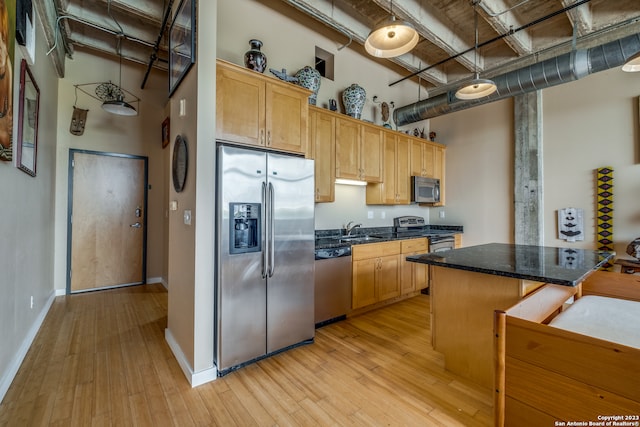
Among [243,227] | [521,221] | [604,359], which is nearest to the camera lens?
[604,359]

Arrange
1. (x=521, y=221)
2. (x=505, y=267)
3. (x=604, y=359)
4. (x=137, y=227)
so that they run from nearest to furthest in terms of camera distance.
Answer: (x=604, y=359) < (x=505, y=267) < (x=521, y=221) < (x=137, y=227)

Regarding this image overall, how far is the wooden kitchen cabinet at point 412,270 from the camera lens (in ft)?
12.4

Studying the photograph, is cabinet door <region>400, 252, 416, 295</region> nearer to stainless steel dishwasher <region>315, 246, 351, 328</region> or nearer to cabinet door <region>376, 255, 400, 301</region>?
cabinet door <region>376, 255, 400, 301</region>

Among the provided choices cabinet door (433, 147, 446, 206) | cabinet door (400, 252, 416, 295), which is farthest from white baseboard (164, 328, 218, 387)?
cabinet door (433, 147, 446, 206)

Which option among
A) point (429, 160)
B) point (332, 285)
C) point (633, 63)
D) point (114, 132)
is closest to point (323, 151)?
point (332, 285)

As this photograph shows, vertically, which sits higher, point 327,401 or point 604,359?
point 604,359

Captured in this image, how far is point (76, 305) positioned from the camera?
3.55m

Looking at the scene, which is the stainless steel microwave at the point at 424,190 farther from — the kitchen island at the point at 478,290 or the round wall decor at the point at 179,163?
the round wall decor at the point at 179,163

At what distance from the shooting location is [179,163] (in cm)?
242

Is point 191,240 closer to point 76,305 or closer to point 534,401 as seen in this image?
point 534,401

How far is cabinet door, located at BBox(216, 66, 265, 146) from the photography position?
2.21 m

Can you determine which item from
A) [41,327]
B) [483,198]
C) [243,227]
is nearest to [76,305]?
[41,327]

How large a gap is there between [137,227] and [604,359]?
17.5 ft

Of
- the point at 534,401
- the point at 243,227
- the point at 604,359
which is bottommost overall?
the point at 534,401
